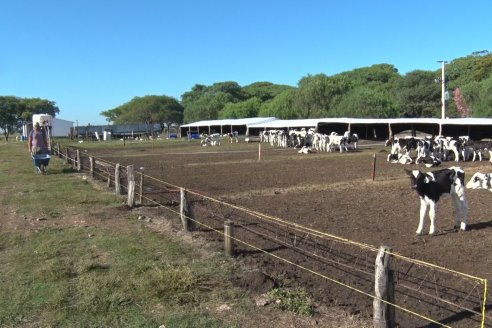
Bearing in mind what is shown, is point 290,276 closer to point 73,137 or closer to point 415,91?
point 415,91

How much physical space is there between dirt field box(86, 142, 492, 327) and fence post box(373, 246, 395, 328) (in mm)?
502

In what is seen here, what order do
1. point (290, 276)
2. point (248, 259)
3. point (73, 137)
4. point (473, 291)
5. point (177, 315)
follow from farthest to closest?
point (73, 137)
point (248, 259)
point (290, 276)
point (473, 291)
point (177, 315)

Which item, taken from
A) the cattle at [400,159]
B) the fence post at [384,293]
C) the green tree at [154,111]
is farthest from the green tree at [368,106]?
the fence post at [384,293]

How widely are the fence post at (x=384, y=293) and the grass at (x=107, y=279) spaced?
1.55 meters

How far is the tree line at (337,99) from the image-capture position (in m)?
63.3

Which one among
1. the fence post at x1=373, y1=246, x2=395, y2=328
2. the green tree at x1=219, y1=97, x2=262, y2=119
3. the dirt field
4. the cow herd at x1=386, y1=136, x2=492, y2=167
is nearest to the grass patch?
the dirt field

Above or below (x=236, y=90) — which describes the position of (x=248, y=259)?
below

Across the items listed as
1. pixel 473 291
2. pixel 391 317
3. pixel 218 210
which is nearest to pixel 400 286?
pixel 473 291

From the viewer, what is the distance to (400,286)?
6.62 metres

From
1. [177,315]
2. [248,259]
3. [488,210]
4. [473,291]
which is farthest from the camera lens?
[488,210]

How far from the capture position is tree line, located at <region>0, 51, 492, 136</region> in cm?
6328

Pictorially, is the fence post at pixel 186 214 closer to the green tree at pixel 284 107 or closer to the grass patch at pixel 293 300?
the grass patch at pixel 293 300

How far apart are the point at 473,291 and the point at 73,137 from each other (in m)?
83.0

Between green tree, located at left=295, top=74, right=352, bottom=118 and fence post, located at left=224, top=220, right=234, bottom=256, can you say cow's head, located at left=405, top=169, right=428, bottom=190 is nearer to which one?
fence post, located at left=224, top=220, right=234, bottom=256
